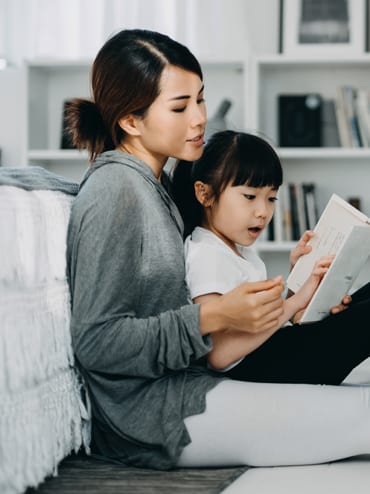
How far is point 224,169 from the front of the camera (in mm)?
1539

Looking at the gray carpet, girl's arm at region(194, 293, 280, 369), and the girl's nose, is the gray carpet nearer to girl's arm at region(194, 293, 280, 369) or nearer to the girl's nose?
girl's arm at region(194, 293, 280, 369)

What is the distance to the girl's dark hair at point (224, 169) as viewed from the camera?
153cm

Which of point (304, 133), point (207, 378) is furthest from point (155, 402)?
point (304, 133)

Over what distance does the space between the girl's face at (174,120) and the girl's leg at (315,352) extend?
37 centimetres

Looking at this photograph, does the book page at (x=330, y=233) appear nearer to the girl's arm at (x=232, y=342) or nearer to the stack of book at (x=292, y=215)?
the girl's arm at (x=232, y=342)

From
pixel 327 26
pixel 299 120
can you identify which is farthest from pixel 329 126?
pixel 327 26

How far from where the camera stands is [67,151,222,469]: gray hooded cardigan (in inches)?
47.9

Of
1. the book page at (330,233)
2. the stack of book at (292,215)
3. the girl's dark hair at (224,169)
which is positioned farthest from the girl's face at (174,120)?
the stack of book at (292,215)

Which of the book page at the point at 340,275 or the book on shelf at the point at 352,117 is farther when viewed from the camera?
the book on shelf at the point at 352,117

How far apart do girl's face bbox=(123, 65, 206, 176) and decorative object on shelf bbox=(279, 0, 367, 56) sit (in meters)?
2.02

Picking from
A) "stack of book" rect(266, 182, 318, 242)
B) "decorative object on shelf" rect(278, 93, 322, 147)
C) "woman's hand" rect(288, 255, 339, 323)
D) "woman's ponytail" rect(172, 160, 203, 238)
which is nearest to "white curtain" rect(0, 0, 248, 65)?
"decorative object on shelf" rect(278, 93, 322, 147)

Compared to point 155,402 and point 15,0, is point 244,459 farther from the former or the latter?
point 15,0

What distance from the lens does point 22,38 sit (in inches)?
142

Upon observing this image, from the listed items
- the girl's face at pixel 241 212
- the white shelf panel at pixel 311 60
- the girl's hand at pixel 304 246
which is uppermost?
the white shelf panel at pixel 311 60
